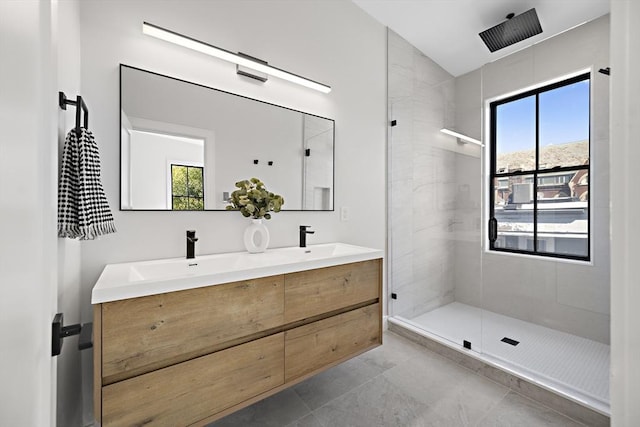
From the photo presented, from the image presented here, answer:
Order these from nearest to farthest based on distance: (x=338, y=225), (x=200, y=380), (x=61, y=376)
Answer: (x=61, y=376) < (x=200, y=380) < (x=338, y=225)

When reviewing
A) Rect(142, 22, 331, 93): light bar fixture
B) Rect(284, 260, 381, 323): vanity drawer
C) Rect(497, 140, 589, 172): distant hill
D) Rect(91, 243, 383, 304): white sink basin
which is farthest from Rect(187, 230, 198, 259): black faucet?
Rect(497, 140, 589, 172): distant hill

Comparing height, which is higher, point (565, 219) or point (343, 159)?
point (343, 159)

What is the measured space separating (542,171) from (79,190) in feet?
9.97

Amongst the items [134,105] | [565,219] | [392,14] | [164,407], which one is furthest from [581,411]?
[392,14]

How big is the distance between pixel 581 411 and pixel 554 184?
1.58m

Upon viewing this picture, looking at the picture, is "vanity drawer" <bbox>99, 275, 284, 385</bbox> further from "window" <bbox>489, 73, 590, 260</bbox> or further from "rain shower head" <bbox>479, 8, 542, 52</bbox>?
"rain shower head" <bbox>479, 8, 542, 52</bbox>

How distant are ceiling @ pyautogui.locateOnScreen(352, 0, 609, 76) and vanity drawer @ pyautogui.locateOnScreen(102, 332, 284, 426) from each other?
2.77 metres

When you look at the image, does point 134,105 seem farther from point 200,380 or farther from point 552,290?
point 552,290

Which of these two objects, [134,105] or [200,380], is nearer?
[200,380]

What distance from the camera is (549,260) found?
2334 millimetres

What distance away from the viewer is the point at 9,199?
1.26 feet

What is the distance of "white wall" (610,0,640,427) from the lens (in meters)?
0.33

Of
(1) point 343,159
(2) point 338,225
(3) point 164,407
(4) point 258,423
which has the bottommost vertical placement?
(4) point 258,423

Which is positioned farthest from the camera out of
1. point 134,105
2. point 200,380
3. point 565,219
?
point 565,219
